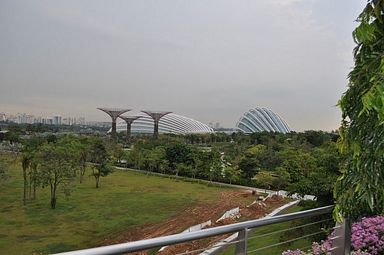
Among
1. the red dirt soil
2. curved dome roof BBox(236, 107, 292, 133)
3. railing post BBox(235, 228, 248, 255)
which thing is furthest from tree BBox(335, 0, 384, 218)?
curved dome roof BBox(236, 107, 292, 133)

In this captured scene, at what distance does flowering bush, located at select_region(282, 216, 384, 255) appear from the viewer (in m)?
1.94

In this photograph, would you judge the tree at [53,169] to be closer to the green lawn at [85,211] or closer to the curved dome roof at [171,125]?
the green lawn at [85,211]

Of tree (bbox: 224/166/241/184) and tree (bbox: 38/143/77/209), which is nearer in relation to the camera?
tree (bbox: 38/143/77/209)

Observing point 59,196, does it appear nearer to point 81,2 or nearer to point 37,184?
point 37,184

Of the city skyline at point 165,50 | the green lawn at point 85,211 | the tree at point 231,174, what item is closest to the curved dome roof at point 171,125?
the city skyline at point 165,50

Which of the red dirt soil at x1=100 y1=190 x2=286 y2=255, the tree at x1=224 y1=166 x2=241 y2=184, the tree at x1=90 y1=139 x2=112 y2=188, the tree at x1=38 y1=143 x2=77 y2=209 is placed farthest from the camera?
the tree at x1=224 y1=166 x2=241 y2=184

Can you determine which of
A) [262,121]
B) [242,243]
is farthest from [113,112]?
[242,243]

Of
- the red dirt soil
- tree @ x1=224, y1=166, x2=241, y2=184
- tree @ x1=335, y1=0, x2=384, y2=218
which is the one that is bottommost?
the red dirt soil

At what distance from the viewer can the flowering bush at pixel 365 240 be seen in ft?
6.37

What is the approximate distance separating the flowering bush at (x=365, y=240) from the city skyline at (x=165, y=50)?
17.2ft

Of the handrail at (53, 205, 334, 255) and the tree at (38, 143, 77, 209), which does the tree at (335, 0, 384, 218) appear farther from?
the tree at (38, 143, 77, 209)

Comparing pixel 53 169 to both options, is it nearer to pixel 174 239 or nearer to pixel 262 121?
pixel 174 239

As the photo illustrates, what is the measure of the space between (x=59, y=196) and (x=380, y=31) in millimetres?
17100

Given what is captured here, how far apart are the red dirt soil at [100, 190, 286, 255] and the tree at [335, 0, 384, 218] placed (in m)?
7.18
